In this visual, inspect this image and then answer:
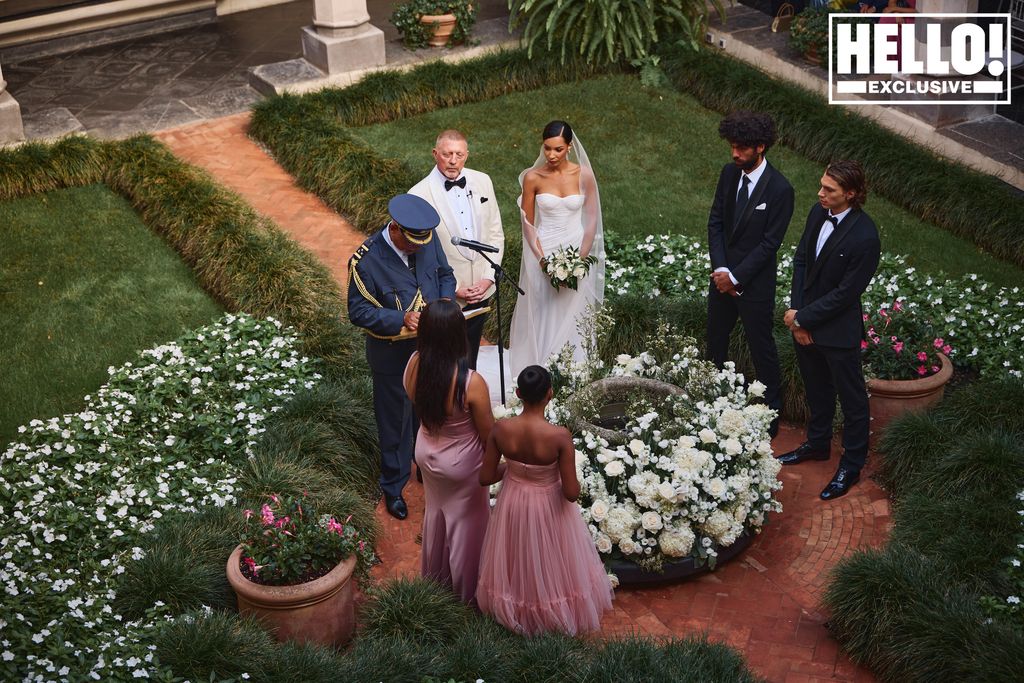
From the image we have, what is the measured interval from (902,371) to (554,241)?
238cm

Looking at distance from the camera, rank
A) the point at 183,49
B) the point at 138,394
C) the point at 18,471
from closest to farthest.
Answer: the point at 18,471 → the point at 138,394 → the point at 183,49

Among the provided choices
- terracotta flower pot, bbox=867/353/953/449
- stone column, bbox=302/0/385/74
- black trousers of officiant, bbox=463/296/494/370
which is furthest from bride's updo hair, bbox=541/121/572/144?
stone column, bbox=302/0/385/74

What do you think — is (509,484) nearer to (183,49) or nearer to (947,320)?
(947,320)

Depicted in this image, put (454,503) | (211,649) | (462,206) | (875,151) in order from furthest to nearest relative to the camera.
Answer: (875,151), (462,206), (454,503), (211,649)

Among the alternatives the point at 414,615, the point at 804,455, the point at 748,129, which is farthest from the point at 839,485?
the point at 414,615

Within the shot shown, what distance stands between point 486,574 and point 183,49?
412 inches

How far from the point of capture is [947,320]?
28.0 feet

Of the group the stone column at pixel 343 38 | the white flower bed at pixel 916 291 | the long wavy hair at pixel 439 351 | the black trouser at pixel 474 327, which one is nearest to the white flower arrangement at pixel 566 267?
the black trouser at pixel 474 327

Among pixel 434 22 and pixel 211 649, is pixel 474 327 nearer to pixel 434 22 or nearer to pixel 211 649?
pixel 211 649

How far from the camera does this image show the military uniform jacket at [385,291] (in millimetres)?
6633

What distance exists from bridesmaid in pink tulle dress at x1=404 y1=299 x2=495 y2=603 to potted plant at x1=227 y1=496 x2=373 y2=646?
18.9 inches

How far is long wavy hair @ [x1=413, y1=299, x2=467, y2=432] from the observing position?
5547 millimetres

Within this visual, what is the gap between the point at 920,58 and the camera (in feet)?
39.1

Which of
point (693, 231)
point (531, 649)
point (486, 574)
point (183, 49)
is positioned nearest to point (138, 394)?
point (486, 574)
